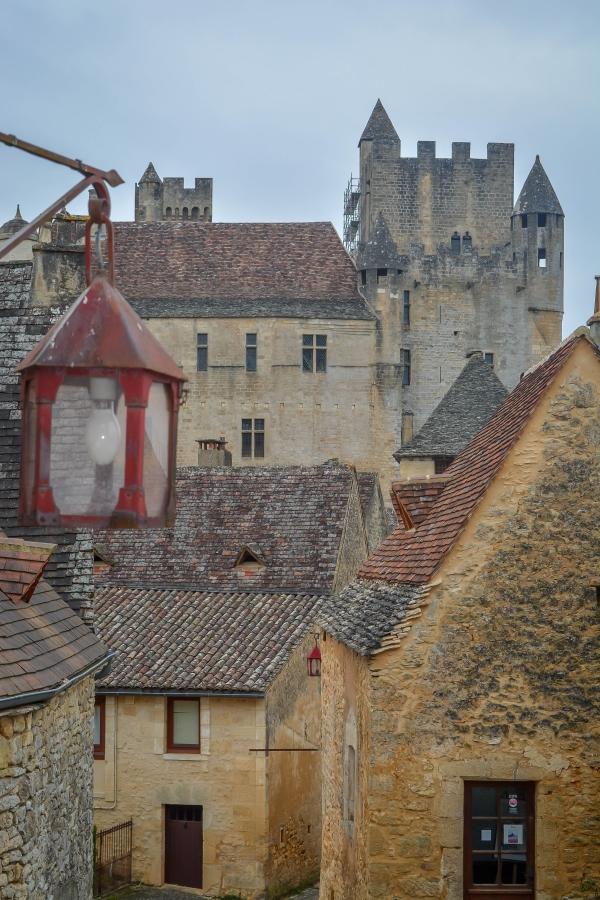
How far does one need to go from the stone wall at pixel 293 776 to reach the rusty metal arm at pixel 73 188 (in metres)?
17.6

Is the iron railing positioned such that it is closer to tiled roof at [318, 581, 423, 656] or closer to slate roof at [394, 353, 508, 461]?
tiled roof at [318, 581, 423, 656]

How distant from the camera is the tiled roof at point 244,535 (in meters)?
25.6

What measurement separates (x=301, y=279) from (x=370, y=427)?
6.42m

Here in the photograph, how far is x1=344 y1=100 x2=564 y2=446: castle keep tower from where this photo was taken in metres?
56.0

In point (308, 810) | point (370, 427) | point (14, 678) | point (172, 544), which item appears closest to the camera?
point (14, 678)

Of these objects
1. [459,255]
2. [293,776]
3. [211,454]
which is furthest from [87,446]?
[459,255]

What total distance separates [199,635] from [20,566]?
13024 millimetres

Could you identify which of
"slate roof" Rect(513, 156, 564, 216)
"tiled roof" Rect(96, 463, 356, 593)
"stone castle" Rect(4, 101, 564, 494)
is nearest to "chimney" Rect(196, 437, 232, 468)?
"tiled roof" Rect(96, 463, 356, 593)

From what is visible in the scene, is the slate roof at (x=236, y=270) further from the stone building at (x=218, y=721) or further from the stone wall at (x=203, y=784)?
the stone wall at (x=203, y=784)

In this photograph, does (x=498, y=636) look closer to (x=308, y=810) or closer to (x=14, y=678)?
(x=14, y=678)

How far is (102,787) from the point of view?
22.1 metres

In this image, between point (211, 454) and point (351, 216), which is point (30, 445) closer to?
point (211, 454)

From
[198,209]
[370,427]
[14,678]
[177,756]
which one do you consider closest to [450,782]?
[14,678]

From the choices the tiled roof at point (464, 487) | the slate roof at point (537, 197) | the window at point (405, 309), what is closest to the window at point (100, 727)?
the tiled roof at point (464, 487)
